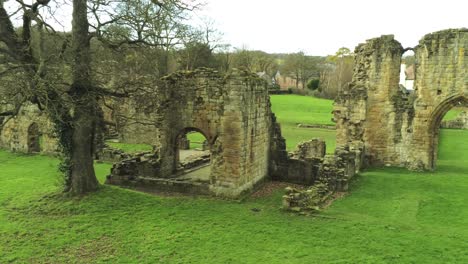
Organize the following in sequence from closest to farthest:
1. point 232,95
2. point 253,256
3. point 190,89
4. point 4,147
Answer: point 253,256 < point 232,95 < point 190,89 < point 4,147

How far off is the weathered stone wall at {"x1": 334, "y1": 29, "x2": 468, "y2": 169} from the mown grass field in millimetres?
3574

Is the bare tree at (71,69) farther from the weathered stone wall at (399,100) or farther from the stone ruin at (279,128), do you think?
the weathered stone wall at (399,100)

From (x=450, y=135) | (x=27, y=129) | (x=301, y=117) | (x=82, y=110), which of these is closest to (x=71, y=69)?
(x=82, y=110)

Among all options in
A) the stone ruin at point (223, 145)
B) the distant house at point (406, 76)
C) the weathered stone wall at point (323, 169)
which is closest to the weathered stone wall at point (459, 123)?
the weathered stone wall at point (323, 169)

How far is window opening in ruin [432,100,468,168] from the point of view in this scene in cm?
1797

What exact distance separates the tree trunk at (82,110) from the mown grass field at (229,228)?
667 mm

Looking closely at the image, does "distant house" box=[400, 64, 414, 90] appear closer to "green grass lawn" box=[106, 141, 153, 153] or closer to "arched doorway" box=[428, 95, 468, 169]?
"arched doorway" box=[428, 95, 468, 169]

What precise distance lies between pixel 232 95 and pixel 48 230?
6.57m

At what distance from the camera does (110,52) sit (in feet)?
45.8

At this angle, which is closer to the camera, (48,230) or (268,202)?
(48,230)

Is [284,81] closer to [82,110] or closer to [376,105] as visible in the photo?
[376,105]

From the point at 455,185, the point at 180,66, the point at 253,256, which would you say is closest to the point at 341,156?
the point at 455,185

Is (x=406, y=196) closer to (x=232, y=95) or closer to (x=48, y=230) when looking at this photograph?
(x=232, y=95)

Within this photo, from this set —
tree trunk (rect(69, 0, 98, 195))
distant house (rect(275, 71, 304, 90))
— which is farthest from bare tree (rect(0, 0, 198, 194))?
distant house (rect(275, 71, 304, 90))
